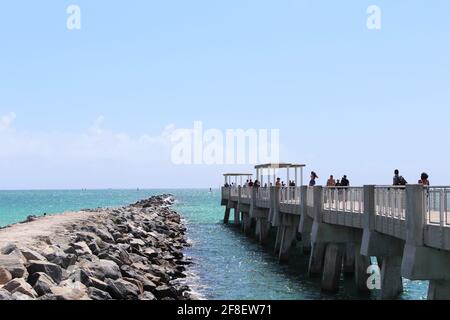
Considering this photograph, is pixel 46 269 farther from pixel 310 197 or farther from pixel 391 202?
pixel 310 197

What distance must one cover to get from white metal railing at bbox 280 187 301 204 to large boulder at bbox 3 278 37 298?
16.1 metres

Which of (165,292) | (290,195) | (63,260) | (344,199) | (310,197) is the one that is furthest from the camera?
(290,195)

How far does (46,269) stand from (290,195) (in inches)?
651

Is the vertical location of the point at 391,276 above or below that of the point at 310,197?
below

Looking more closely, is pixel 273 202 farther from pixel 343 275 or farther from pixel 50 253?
pixel 50 253

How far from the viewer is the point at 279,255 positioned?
98.9 ft

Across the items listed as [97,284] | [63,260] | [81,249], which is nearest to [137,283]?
[63,260]

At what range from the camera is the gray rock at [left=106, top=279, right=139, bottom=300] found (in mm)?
16062

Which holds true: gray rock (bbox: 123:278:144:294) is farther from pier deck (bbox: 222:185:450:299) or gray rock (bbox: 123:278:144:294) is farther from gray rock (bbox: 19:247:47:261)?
pier deck (bbox: 222:185:450:299)

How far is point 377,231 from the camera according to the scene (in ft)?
56.3

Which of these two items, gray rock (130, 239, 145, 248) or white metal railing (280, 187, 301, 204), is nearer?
gray rock (130, 239, 145, 248)

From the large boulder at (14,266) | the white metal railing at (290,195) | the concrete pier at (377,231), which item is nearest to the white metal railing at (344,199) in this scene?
the concrete pier at (377,231)

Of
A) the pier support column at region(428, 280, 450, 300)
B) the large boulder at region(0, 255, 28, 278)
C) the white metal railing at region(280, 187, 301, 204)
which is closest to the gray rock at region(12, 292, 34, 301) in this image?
the large boulder at region(0, 255, 28, 278)

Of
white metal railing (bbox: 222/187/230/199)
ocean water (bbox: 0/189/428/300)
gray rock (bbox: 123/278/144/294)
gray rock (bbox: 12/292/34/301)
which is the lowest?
ocean water (bbox: 0/189/428/300)
